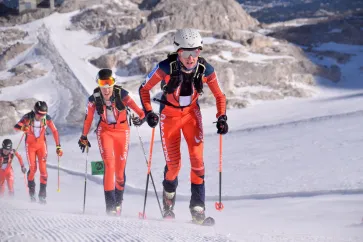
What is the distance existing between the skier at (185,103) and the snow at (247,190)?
2.52ft

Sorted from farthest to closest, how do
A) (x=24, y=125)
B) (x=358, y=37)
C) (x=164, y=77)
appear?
(x=358, y=37) → (x=24, y=125) → (x=164, y=77)

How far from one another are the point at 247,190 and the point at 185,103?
4605mm

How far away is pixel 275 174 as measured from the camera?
12.0 metres

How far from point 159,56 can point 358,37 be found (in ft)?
63.0

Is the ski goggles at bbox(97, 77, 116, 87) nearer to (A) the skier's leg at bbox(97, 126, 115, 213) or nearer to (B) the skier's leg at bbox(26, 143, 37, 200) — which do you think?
(A) the skier's leg at bbox(97, 126, 115, 213)

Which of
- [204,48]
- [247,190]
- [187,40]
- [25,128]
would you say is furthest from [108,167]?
[204,48]

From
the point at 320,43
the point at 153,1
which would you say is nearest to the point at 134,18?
the point at 153,1

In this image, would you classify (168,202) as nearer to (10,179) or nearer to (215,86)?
(215,86)

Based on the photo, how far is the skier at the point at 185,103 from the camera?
6.64 meters

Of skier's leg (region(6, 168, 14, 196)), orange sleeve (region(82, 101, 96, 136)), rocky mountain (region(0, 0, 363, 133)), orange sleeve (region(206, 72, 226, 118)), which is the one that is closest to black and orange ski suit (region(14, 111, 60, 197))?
skier's leg (region(6, 168, 14, 196))

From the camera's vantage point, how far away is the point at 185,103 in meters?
6.95

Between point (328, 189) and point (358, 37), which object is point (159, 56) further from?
point (328, 189)

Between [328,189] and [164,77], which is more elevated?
[164,77]

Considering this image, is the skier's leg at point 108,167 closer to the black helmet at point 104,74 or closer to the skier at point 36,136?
the black helmet at point 104,74
